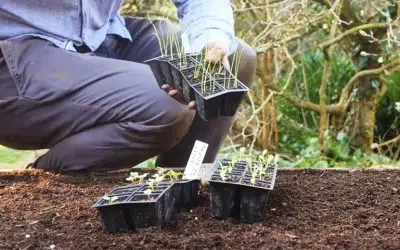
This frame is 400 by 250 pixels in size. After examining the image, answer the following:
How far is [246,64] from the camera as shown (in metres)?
2.54

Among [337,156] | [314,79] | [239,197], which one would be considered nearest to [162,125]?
[239,197]

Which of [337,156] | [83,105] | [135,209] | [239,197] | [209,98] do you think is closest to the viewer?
[135,209]

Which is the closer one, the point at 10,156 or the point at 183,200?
the point at 183,200

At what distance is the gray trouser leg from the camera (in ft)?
7.35

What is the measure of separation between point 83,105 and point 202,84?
1.52 ft

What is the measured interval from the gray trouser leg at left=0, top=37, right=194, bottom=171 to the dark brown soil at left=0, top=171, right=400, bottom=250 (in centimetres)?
11

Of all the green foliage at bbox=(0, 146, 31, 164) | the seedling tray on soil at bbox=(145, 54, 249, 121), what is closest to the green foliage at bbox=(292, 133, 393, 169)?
the green foliage at bbox=(0, 146, 31, 164)

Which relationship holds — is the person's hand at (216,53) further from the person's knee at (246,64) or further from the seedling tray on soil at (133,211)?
the seedling tray on soil at (133,211)

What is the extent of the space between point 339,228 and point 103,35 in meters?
1.09

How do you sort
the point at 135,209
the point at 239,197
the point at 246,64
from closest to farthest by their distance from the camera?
the point at 135,209, the point at 239,197, the point at 246,64

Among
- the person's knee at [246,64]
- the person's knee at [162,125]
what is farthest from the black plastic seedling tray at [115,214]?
the person's knee at [246,64]

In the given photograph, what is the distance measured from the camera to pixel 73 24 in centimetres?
236

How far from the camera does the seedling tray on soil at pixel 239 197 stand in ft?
5.66

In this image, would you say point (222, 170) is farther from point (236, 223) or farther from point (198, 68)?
point (198, 68)
